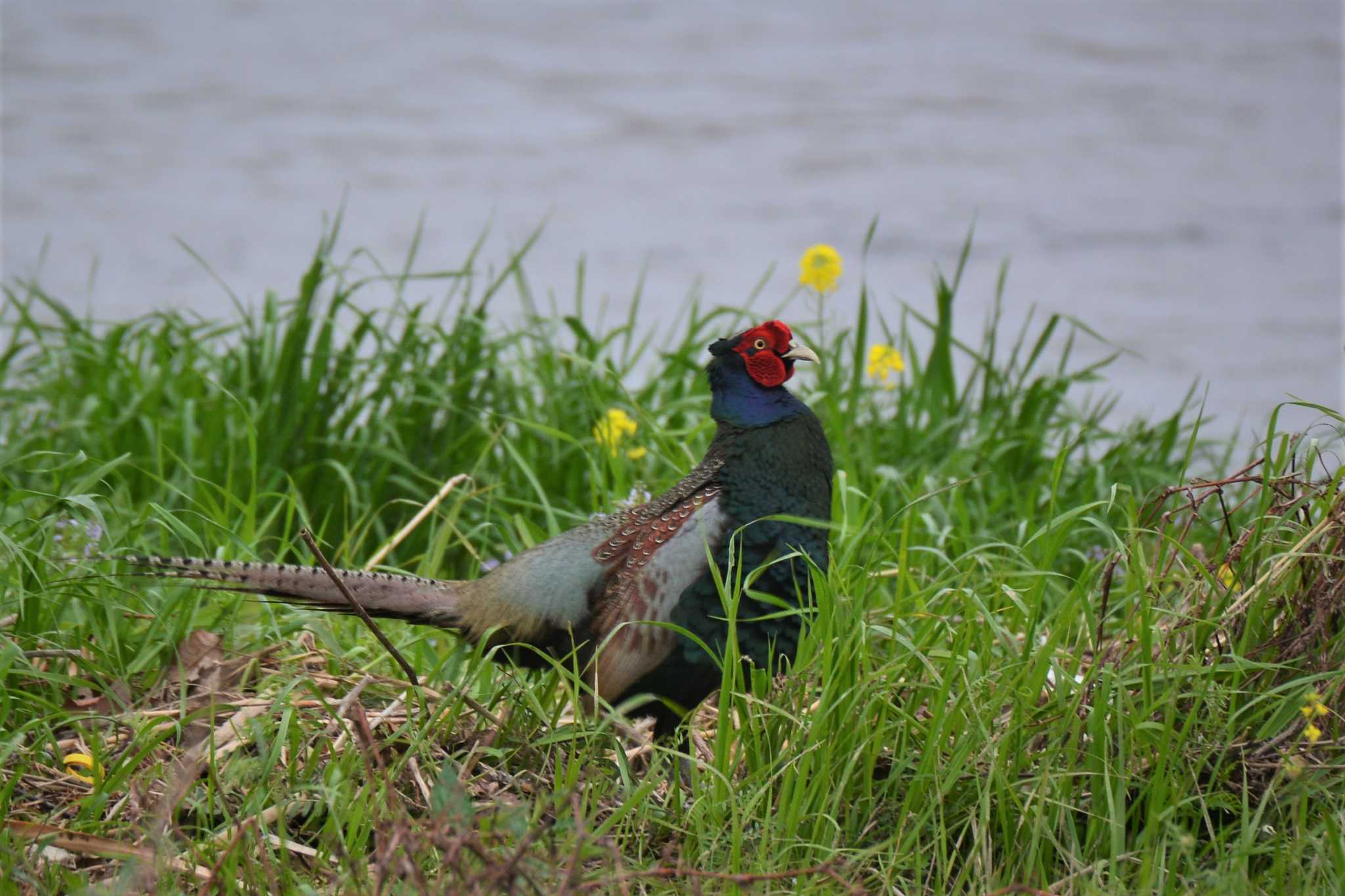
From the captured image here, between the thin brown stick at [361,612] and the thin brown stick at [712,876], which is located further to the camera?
the thin brown stick at [361,612]

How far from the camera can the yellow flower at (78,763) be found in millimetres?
2922

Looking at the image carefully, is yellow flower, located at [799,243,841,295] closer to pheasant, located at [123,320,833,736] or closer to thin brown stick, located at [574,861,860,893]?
pheasant, located at [123,320,833,736]

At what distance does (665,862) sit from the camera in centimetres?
260

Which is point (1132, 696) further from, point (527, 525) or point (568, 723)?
point (527, 525)

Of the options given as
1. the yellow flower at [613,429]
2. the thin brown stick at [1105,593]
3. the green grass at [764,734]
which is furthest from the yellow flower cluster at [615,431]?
the thin brown stick at [1105,593]

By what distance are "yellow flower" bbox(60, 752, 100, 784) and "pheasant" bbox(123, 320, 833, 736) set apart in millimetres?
385

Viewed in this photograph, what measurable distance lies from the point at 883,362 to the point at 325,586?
216cm

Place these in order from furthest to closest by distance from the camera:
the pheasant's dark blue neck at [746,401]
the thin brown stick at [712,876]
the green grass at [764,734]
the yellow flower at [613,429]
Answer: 1. the yellow flower at [613,429]
2. the pheasant's dark blue neck at [746,401]
3. the green grass at [764,734]
4. the thin brown stick at [712,876]

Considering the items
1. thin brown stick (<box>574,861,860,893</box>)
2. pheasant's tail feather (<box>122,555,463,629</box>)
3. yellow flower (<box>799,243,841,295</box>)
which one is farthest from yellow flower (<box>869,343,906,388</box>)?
thin brown stick (<box>574,861,860,893</box>)

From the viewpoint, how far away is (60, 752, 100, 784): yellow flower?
2.92m

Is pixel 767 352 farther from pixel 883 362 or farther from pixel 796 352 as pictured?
Answer: pixel 883 362

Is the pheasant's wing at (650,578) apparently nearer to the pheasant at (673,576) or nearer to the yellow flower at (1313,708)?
the pheasant at (673,576)

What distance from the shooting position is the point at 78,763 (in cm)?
300

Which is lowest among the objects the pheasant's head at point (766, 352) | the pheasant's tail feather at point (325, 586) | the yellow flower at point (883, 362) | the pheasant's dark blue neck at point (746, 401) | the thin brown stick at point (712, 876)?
the thin brown stick at point (712, 876)
